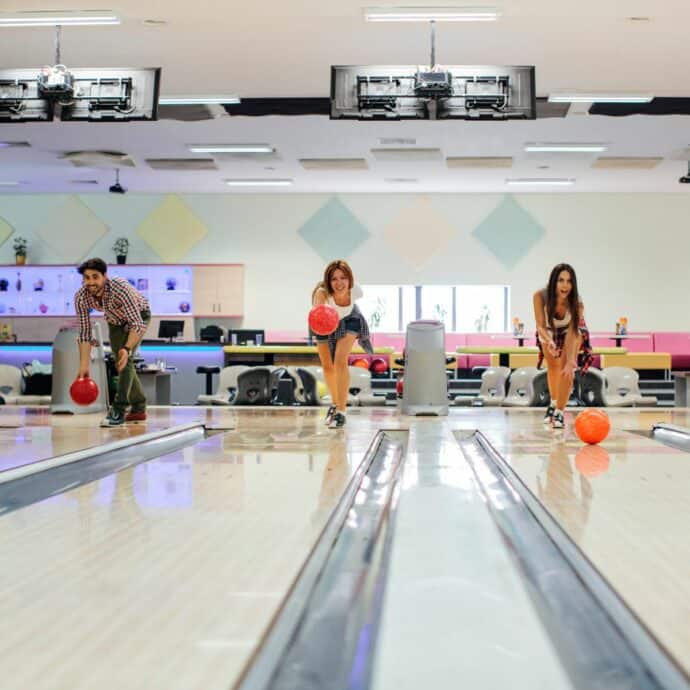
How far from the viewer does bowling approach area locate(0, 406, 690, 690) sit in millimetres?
1135

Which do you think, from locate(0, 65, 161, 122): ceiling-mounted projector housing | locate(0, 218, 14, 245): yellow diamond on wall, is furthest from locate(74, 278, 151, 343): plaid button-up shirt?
locate(0, 218, 14, 245): yellow diamond on wall

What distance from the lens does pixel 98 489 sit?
8.61 ft

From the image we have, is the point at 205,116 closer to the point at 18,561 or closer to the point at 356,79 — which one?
the point at 356,79

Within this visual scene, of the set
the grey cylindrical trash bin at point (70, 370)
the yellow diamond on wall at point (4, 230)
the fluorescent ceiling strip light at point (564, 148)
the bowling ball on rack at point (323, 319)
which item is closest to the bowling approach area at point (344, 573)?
the bowling ball on rack at point (323, 319)

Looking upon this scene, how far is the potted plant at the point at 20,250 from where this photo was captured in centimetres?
1330

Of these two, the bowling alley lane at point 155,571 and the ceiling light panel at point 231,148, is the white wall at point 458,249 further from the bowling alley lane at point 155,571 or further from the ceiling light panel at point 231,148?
the bowling alley lane at point 155,571

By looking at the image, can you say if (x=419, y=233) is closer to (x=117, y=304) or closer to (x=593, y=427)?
(x=117, y=304)

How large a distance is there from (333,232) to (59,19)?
7.32 metres

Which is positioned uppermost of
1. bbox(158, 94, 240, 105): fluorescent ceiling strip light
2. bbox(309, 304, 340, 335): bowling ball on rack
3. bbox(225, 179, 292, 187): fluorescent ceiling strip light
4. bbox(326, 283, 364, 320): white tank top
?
bbox(225, 179, 292, 187): fluorescent ceiling strip light

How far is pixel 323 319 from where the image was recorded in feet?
15.4

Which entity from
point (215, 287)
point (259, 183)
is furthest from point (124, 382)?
point (215, 287)

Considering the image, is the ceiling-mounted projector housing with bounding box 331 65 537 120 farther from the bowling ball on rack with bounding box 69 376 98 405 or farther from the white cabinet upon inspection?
the white cabinet

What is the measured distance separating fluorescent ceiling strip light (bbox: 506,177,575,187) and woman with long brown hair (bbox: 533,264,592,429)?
23.8ft

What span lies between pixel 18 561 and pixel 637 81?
290 inches
